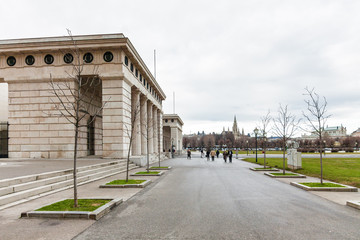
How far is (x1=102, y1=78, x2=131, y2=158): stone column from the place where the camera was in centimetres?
2477

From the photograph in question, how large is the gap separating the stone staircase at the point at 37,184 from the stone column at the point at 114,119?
865cm

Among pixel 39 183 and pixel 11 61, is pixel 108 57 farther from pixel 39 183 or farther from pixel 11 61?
pixel 39 183

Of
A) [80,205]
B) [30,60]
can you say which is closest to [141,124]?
[30,60]

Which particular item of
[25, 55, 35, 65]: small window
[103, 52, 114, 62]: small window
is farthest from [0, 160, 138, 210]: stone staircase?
[25, 55, 35, 65]: small window

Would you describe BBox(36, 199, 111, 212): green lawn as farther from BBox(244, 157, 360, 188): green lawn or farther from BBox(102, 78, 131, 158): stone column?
BBox(102, 78, 131, 158): stone column

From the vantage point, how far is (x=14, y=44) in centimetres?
2455

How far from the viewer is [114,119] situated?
24.9 m

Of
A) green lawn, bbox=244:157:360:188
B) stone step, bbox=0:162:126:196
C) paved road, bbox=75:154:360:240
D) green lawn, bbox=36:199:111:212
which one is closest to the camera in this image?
paved road, bbox=75:154:360:240

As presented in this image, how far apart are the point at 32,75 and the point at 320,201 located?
26286mm

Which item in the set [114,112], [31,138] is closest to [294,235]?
[114,112]

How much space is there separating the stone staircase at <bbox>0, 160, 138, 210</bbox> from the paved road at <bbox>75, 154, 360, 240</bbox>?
3877 mm

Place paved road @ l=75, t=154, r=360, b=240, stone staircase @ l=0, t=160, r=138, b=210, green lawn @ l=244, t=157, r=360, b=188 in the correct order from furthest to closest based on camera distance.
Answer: green lawn @ l=244, t=157, r=360, b=188
stone staircase @ l=0, t=160, r=138, b=210
paved road @ l=75, t=154, r=360, b=240

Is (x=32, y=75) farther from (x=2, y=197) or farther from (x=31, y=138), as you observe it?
(x=2, y=197)

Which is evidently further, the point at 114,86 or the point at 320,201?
the point at 114,86
